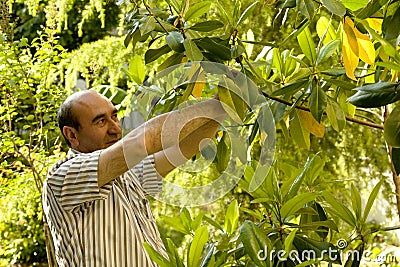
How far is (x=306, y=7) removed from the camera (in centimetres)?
84

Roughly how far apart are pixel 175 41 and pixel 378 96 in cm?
34

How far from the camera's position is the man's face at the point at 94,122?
66.7 inches

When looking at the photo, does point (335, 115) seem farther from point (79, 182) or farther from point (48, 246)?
point (48, 246)

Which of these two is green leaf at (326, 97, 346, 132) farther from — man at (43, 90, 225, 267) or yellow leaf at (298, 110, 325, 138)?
man at (43, 90, 225, 267)

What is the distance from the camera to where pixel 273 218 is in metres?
1.02

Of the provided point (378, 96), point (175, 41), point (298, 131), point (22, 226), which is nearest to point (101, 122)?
point (298, 131)

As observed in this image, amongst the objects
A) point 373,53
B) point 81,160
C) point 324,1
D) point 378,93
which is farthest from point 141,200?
point 378,93

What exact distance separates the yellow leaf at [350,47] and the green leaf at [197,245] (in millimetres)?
305

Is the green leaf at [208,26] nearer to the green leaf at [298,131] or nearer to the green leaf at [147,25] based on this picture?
the green leaf at [147,25]

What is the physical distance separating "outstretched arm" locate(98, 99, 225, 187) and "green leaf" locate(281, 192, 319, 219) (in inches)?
9.2

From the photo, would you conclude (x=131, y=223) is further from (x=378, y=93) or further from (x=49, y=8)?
(x=49, y=8)

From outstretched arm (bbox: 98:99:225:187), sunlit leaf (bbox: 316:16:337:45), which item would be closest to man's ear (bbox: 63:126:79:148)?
outstretched arm (bbox: 98:99:225:187)

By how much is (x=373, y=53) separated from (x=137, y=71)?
0.51m

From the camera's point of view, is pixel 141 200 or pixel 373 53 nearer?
pixel 373 53
